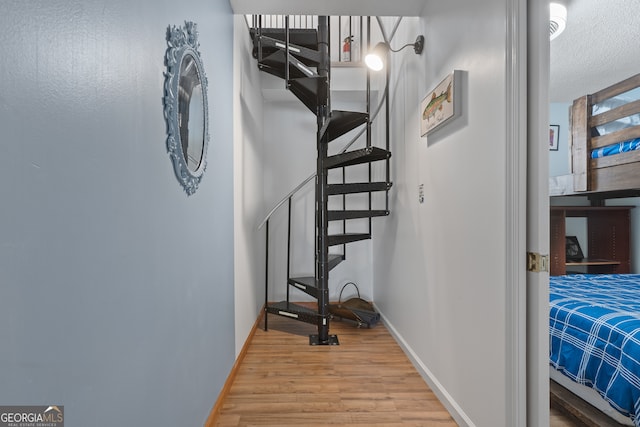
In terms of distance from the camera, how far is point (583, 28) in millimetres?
2430

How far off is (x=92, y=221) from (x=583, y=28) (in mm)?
3495

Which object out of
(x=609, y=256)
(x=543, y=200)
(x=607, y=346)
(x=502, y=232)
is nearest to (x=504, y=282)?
(x=502, y=232)

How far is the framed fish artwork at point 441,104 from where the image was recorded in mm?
1652

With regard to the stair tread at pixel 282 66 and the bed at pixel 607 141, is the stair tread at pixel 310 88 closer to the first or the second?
the stair tread at pixel 282 66

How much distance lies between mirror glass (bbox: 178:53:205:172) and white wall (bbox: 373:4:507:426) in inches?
53.3

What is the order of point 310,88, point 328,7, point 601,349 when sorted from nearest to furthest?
1. point 601,349
2. point 328,7
3. point 310,88

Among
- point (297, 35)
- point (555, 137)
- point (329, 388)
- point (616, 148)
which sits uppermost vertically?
point (297, 35)

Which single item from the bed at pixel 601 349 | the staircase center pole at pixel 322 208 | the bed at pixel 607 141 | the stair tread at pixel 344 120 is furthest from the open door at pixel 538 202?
the bed at pixel 607 141

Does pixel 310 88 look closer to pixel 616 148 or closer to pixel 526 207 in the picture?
pixel 526 207

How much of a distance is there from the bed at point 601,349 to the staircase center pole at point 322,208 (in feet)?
5.53

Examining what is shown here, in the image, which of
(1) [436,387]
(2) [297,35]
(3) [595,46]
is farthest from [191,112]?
(3) [595,46]

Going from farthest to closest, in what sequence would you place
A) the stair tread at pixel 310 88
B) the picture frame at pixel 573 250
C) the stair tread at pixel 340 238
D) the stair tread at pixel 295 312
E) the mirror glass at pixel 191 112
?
the picture frame at pixel 573 250 → the stair tread at pixel 340 238 → the stair tread at pixel 295 312 → the stair tread at pixel 310 88 → the mirror glass at pixel 191 112

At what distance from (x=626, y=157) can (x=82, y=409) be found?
3.90 meters

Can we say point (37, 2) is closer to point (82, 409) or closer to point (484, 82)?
point (82, 409)
